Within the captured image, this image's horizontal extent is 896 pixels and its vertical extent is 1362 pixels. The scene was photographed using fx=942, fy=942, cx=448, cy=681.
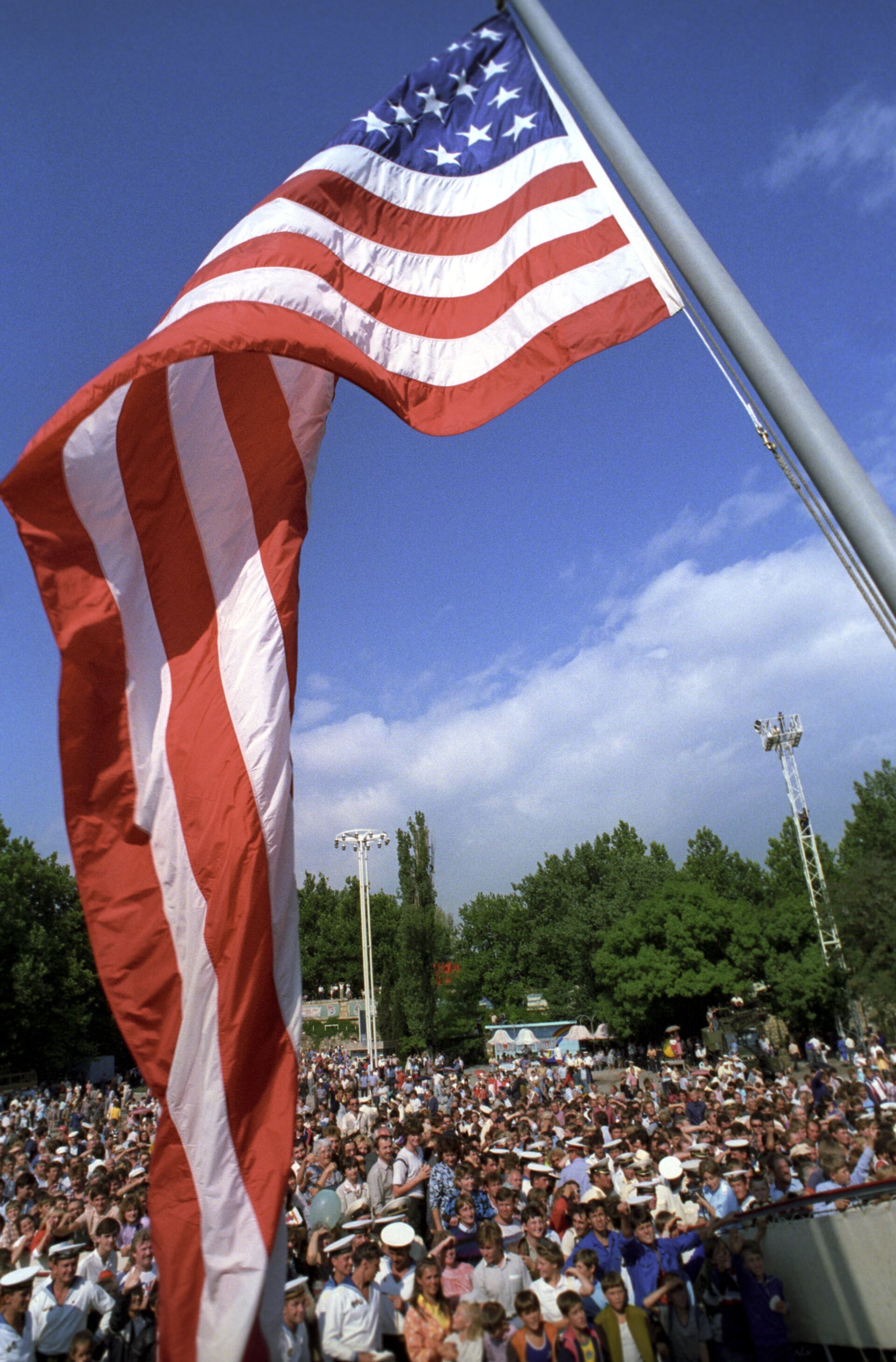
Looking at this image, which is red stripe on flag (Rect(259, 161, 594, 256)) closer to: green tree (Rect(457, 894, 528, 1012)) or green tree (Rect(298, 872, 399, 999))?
green tree (Rect(457, 894, 528, 1012))

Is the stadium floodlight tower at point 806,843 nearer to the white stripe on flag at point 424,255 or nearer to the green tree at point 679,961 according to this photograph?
the green tree at point 679,961

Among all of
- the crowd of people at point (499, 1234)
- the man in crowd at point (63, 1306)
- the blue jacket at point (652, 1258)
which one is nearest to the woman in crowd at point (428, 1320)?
the crowd of people at point (499, 1234)

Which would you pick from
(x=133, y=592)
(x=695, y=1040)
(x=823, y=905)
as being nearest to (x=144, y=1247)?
(x=133, y=592)

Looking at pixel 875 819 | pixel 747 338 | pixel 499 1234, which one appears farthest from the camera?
pixel 875 819

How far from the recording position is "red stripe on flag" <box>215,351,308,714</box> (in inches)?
197

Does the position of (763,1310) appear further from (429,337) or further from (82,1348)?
(429,337)

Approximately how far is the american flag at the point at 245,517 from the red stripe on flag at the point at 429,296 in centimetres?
2

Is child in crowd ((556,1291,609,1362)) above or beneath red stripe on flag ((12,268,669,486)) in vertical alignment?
beneath

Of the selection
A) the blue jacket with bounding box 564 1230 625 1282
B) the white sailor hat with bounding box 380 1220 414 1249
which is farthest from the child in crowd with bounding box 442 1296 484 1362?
the blue jacket with bounding box 564 1230 625 1282

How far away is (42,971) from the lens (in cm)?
4216

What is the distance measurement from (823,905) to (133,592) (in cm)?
3730

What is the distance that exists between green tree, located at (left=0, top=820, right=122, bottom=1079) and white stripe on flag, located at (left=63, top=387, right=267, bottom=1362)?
39.1 m

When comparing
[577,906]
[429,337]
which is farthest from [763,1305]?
[577,906]

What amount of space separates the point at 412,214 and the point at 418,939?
45642 mm
